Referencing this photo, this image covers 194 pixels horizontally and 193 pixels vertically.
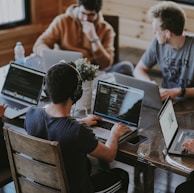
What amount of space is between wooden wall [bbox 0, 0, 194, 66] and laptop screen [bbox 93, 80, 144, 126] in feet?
7.94

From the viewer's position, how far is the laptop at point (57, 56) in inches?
122

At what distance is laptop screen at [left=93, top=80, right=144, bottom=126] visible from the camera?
2.50m

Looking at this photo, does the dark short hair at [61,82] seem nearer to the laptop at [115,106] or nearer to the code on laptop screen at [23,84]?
the laptop at [115,106]

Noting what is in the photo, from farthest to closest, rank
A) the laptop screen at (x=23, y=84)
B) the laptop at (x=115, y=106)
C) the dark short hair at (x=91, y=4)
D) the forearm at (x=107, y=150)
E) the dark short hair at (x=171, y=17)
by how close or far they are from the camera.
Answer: the dark short hair at (x=91, y=4), the dark short hair at (x=171, y=17), the laptop screen at (x=23, y=84), the laptop at (x=115, y=106), the forearm at (x=107, y=150)

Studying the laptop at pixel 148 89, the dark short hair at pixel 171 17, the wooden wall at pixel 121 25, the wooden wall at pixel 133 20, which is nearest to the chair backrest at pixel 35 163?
the laptop at pixel 148 89

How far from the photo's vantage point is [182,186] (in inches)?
92.3

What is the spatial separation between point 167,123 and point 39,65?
1250 millimetres

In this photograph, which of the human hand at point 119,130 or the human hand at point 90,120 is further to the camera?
the human hand at point 90,120

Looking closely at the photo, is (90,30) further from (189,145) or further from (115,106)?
(189,145)

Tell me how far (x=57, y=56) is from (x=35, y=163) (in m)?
1.15

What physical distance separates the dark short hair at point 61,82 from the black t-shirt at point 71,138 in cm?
10

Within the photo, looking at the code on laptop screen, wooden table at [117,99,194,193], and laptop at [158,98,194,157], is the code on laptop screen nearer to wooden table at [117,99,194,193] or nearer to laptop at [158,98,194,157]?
wooden table at [117,99,194,193]

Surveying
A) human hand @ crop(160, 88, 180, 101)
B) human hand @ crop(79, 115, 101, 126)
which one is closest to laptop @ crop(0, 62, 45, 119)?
human hand @ crop(79, 115, 101, 126)

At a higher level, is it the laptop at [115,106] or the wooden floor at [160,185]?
the laptop at [115,106]
